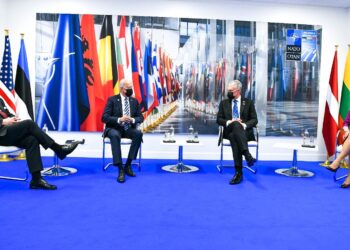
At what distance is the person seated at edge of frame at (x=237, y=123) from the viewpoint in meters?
4.63

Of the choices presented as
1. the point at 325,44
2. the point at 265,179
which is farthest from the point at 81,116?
the point at 325,44

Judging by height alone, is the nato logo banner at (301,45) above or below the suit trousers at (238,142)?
above

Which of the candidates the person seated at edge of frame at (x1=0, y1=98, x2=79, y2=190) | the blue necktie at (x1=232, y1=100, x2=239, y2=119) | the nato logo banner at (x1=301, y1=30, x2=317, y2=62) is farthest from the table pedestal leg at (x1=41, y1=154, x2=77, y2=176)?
the nato logo banner at (x1=301, y1=30, x2=317, y2=62)

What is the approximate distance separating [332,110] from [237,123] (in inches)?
78.4

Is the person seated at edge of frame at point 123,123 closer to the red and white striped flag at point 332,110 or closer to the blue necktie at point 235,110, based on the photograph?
the blue necktie at point 235,110

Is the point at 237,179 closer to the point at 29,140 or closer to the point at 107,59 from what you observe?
the point at 29,140

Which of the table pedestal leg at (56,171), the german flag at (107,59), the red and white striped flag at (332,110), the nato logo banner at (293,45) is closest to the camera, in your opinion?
the table pedestal leg at (56,171)

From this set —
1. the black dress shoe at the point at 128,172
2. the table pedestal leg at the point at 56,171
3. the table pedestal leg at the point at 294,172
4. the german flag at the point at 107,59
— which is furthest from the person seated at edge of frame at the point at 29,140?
the table pedestal leg at the point at 294,172

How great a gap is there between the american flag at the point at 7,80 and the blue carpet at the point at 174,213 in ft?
3.76

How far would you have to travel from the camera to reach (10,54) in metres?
5.55

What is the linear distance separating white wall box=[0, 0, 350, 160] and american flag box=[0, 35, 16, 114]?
439 mm

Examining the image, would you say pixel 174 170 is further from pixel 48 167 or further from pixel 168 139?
pixel 48 167

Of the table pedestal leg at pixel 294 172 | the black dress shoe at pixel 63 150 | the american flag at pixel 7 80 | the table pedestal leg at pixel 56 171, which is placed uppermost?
the american flag at pixel 7 80

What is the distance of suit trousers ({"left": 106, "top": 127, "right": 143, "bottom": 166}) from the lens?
4.67 m
